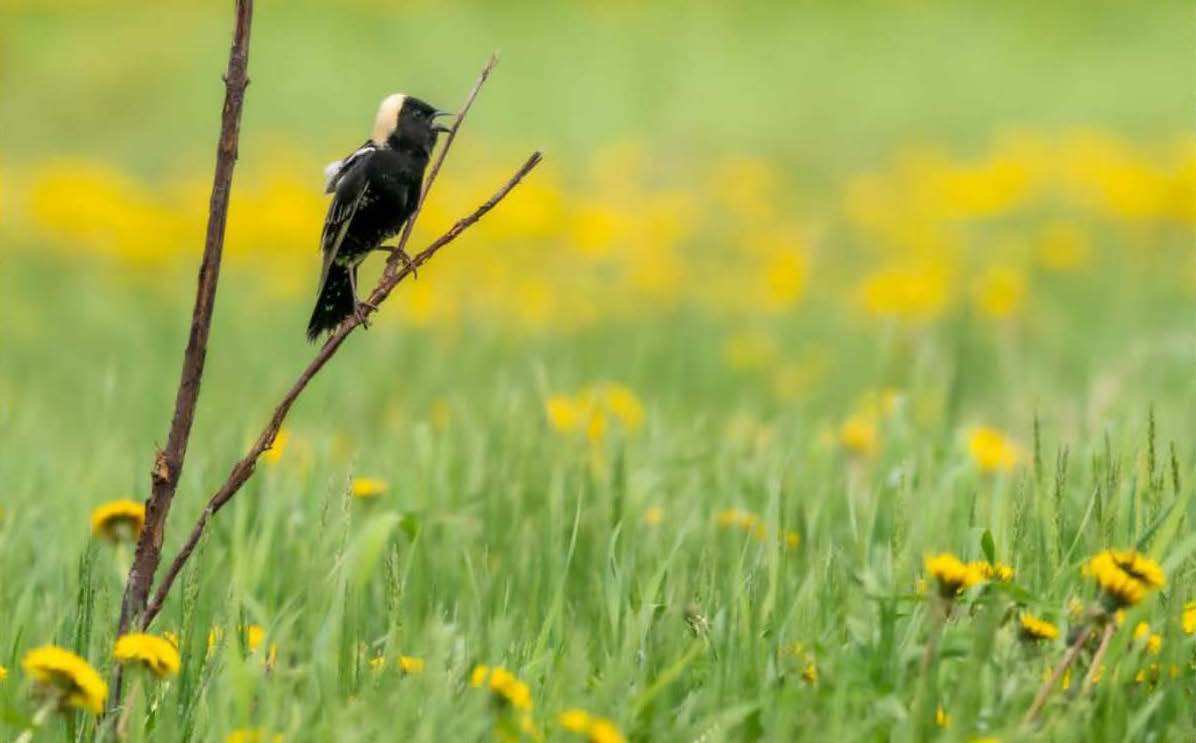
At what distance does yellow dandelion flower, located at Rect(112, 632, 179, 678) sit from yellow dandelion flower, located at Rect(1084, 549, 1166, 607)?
1167 millimetres

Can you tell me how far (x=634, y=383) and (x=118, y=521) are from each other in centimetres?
154

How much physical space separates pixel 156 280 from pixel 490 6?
31.6ft

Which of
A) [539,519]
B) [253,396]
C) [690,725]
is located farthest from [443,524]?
[253,396]

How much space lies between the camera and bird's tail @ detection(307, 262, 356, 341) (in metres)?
2.73

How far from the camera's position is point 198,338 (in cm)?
225

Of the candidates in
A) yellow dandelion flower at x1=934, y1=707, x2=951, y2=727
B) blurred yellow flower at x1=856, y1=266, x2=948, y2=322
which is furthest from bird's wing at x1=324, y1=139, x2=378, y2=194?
blurred yellow flower at x1=856, y1=266, x2=948, y2=322

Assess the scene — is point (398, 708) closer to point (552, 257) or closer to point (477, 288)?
point (477, 288)

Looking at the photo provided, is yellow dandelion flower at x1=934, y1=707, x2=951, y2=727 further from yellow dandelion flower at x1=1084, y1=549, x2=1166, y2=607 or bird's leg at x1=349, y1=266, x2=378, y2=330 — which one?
bird's leg at x1=349, y1=266, x2=378, y2=330

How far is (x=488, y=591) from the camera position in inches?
111

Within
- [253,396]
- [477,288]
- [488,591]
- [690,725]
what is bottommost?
[690,725]

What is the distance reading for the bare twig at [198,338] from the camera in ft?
7.32

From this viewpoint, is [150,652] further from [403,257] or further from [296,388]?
[403,257]

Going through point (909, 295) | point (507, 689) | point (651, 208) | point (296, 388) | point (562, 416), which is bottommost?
point (507, 689)

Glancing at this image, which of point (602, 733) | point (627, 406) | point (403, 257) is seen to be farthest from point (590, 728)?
point (627, 406)
